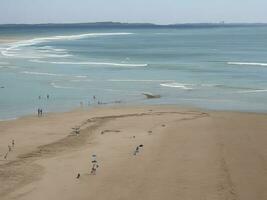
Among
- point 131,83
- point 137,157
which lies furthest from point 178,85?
point 137,157

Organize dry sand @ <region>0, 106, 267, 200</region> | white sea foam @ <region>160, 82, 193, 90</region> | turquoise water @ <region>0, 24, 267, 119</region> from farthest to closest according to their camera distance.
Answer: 1. white sea foam @ <region>160, 82, 193, 90</region>
2. turquoise water @ <region>0, 24, 267, 119</region>
3. dry sand @ <region>0, 106, 267, 200</region>

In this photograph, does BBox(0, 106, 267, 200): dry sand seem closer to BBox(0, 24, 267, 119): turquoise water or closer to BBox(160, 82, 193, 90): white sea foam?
BBox(0, 24, 267, 119): turquoise water

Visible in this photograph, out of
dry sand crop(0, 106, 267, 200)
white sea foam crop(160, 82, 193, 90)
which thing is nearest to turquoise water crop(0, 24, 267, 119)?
white sea foam crop(160, 82, 193, 90)

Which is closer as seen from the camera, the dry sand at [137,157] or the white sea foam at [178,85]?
the dry sand at [137,157]

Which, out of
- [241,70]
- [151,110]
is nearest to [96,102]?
[151,110]

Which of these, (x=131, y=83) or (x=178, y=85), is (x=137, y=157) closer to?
(x=178, y=85)

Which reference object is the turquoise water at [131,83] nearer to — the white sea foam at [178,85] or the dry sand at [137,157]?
the white sea foam at [178,85]

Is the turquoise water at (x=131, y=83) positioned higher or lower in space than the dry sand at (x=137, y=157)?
lower

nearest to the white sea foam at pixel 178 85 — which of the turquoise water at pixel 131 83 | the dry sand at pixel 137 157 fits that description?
the turquoise water at pixel 131 83

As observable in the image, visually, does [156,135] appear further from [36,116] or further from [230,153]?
[36,116]
